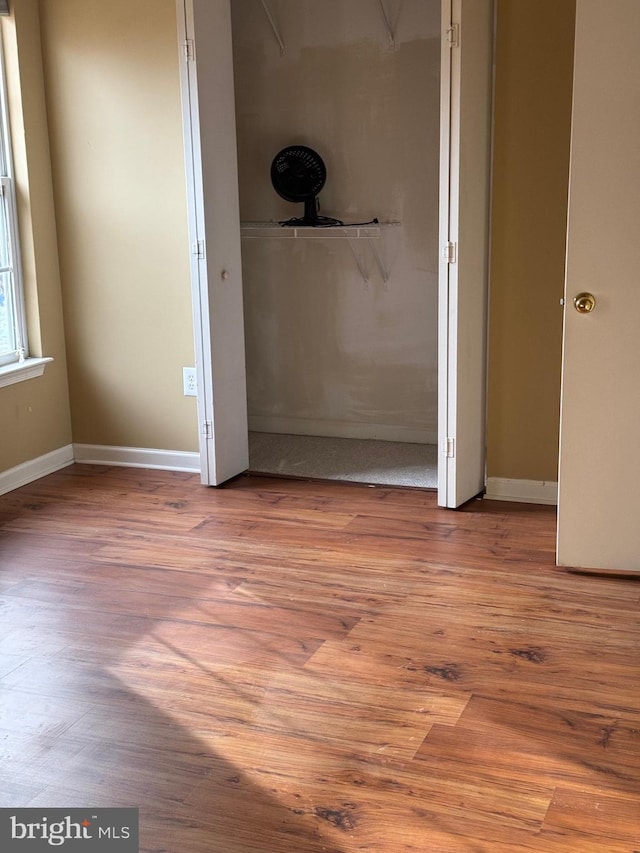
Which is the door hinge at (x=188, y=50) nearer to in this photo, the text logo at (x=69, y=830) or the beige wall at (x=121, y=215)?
the beige wall at (x=121, y=215)

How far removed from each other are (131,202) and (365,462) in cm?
165

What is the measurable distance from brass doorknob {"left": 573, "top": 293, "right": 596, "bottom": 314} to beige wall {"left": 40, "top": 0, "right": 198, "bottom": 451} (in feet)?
6.43

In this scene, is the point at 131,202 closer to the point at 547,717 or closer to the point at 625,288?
the point at 625,288

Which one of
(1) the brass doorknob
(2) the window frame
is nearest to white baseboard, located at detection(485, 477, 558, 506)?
(1) the brass doorknob

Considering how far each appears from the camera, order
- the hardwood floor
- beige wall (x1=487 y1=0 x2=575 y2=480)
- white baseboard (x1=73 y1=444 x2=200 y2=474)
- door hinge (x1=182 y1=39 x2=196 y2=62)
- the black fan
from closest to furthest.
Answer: the hardwood floor < beige wall (x1=487 y1=0 x2=575 y2=480) < door hinge (x1=182 y1=39 x2=196 y2=62) < white baseboard (x1=73 y1=444 x2=200 y2=474) < the black fan

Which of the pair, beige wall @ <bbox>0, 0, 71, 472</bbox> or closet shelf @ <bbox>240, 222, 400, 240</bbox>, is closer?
beige wall @ <bbox>0, 0, 71, 472</bbox>

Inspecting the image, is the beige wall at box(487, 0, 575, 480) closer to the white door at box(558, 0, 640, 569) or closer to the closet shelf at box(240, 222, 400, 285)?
the white door at box(558, 0, 640, 569)

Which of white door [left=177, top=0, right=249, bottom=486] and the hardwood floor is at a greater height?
white door [left=177, top=0, right=249, bottom=486]

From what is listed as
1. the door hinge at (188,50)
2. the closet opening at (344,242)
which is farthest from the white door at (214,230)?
the closet opening at (344,242)

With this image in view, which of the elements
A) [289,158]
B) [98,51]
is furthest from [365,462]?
[98,51]

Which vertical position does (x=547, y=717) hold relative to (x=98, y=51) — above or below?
below

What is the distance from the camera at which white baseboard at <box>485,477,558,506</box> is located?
4.21 metres

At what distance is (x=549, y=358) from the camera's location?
162 inches

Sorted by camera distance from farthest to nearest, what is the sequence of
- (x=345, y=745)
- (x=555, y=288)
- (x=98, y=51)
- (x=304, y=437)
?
1. (x=304, y=437)
2. (x=98, y=51)
3. (x=555, y=288)
4. (x=345, y=745)
